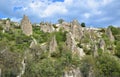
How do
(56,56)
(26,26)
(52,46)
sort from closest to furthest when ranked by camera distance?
(56,56)
(52,46)
(26,26)

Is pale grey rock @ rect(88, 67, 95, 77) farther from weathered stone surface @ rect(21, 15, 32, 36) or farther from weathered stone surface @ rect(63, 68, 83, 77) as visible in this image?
weathered stone surface @ rect(21, 15, 32, 36)

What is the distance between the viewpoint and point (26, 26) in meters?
127

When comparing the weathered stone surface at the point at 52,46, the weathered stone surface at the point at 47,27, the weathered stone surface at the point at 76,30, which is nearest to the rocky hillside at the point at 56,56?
the weathered stone surface at the point at 52,46

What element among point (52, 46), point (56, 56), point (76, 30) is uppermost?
point (76, 30)

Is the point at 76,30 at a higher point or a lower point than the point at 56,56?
higher

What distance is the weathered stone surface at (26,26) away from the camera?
125400mm

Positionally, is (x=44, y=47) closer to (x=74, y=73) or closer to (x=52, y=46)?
(x=52, y=46)

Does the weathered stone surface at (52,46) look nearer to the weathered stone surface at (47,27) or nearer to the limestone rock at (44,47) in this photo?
the limestone rock at (44,47)

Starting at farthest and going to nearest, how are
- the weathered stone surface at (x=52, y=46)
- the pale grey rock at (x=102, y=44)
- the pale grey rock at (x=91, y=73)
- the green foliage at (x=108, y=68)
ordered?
the pale grey rock at (x=102, y=44), the weathered stone surface at (x=52, y=46), the green foliage at (x=108, y=68), the pale grey rock at (x=91, y=73)

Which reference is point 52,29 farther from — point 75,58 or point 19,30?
point 75,58

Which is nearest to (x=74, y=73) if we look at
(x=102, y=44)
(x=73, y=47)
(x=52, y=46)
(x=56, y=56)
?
(x=56, y=56)

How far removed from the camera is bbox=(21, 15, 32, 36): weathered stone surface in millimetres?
125400

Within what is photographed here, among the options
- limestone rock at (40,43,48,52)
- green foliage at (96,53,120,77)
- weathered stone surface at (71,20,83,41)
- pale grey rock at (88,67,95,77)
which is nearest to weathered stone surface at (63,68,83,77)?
pale grey rock at (88,67,95,77)

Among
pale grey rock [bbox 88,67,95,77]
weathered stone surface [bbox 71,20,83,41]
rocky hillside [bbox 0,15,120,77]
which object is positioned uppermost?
weathered stone surface [bbox 71,20,83,41]
